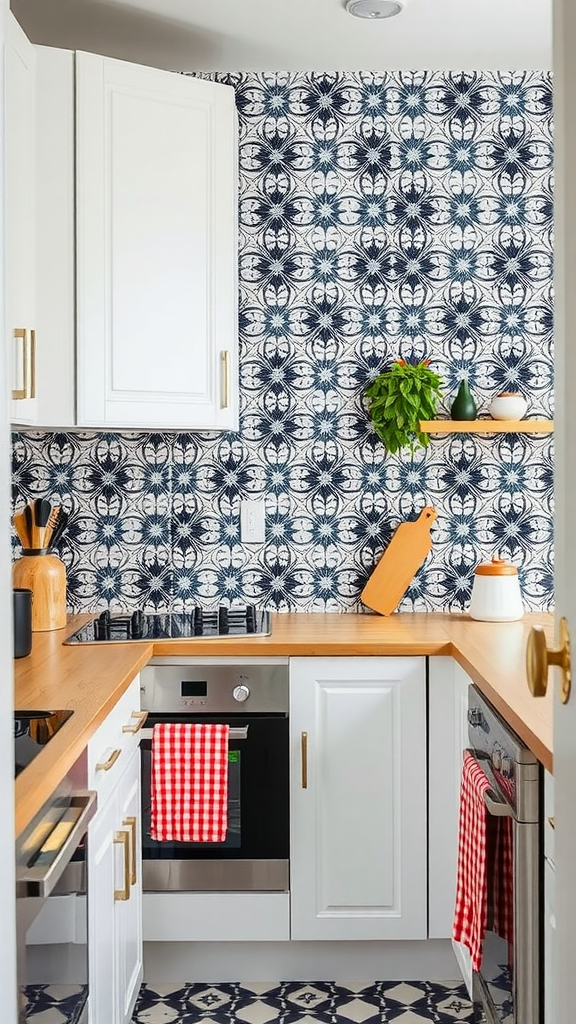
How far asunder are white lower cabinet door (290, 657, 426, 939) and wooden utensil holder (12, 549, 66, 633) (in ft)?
2.33

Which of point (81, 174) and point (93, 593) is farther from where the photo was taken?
point (93, 593)

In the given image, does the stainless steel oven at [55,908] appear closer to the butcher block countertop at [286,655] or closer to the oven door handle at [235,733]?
the butcher block countertop at [286,655]

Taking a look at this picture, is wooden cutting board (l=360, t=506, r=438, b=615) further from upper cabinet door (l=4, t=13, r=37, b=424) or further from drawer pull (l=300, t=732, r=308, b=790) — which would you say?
upper cabinet door (l=4, t=13, r=37, b=424)

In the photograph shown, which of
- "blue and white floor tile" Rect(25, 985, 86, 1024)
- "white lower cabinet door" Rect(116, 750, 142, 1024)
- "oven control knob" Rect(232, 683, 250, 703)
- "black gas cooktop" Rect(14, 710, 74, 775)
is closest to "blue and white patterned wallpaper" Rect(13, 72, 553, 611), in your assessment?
"oven control knob" Rect(232, 683, 250, 703)

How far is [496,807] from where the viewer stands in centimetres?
193

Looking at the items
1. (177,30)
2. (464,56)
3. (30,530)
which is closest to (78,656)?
(30,530)

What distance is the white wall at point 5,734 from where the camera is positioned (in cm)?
102

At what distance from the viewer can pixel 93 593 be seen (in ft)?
10.7

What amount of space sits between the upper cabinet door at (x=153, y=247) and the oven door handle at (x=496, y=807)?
139 centimetres

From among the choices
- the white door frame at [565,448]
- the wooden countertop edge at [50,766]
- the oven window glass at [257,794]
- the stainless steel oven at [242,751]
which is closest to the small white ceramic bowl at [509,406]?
the stainless steel oven at [242,751]

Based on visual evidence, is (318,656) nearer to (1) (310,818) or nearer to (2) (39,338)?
(1) (310,818)

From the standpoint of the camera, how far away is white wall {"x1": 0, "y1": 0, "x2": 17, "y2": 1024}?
1.02 m

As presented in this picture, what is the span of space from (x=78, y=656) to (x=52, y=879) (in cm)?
120

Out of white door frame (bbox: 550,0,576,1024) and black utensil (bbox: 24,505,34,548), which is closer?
white door frame (bbox: 550,0,576,1024)
